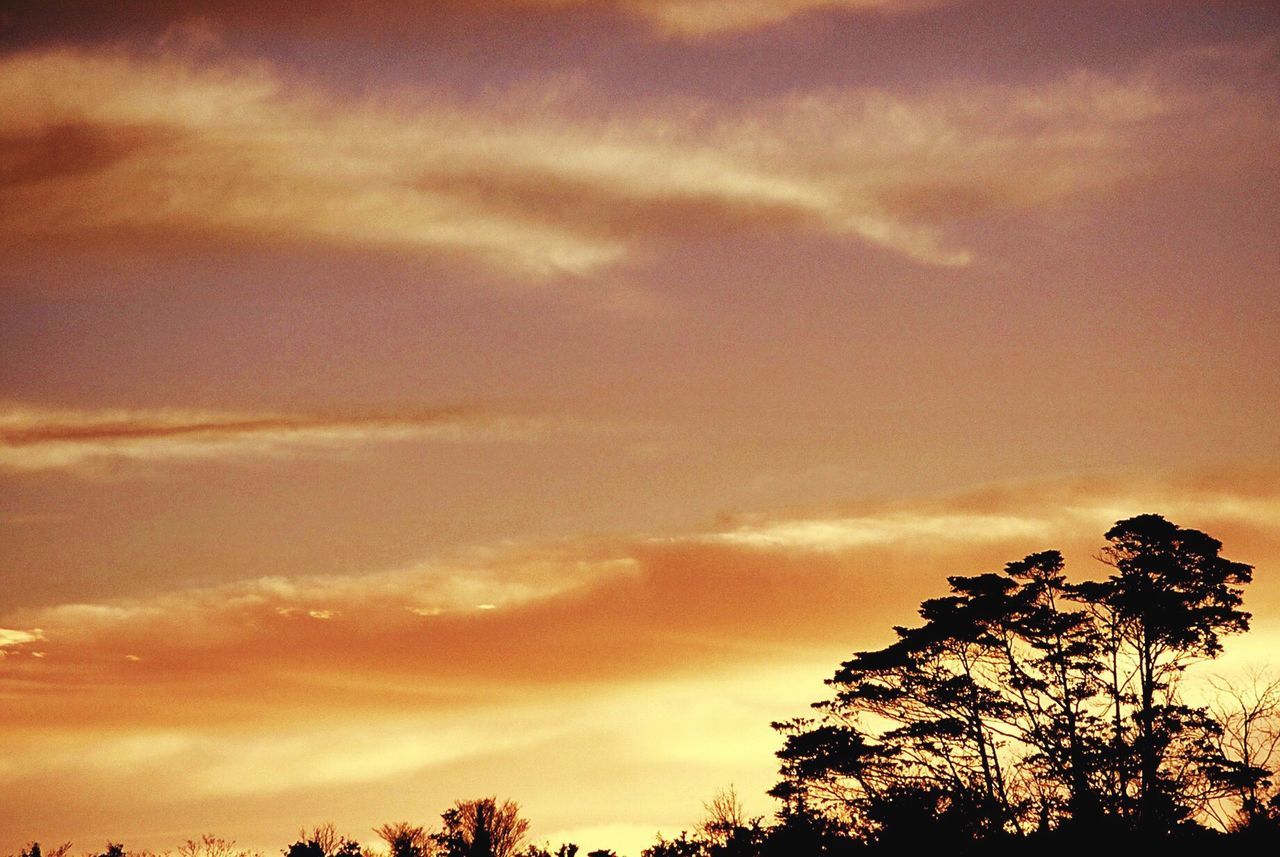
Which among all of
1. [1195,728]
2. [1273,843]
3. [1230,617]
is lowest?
[1273,843]

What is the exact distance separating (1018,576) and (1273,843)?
14.0 m

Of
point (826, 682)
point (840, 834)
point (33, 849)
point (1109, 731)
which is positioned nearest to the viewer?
point (840, 834)

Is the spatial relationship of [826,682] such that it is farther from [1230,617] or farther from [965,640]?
[1230,617]

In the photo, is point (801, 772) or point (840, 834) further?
point (801, 772)

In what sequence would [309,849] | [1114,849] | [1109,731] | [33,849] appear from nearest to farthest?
[1114,849] → [1109,731] → [309,849] → [33,849]

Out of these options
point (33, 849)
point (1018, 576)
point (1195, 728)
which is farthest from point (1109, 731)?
point (33, 849)

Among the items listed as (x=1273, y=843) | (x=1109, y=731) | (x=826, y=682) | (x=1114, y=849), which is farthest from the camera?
(x=826, y=682)

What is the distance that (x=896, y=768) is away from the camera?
52.2 m

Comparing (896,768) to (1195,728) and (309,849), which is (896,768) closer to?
(1195,728)

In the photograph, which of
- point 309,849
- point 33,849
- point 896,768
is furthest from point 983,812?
point 33,849

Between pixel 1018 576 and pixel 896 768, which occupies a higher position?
pixel 1018 576

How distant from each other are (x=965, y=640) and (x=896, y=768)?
5476 mm

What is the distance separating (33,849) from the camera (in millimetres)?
84875

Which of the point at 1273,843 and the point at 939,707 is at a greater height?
the point at 939,707
